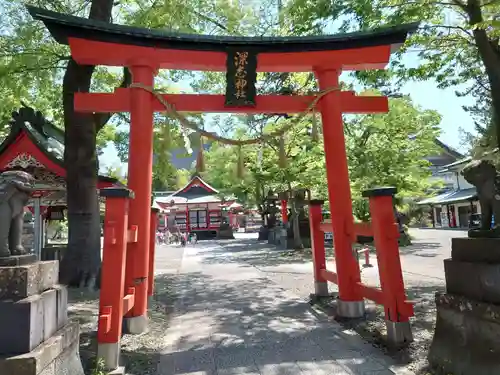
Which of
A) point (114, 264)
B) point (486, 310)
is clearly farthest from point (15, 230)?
point (486, 310)

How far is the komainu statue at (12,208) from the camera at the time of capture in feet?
10.1

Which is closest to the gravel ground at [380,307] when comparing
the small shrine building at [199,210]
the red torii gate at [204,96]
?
the red torii gate at [204,96]

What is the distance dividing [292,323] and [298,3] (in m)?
5.39

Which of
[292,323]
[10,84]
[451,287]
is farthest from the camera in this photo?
[10,84]

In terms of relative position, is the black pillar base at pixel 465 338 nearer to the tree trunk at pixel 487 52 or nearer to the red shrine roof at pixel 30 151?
the tree trunk at pixel 487 52

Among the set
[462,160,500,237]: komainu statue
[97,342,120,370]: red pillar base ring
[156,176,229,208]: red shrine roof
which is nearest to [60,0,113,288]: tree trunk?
[97,342,120,370]: red pillar base ring

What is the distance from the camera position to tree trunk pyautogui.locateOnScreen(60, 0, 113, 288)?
29.0 ft

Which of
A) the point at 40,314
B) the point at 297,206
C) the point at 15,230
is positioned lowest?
the point at 40,314

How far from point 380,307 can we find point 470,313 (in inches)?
135

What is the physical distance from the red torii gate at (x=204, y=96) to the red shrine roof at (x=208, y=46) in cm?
1

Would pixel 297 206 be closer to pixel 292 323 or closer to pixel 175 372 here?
pixel 292 323

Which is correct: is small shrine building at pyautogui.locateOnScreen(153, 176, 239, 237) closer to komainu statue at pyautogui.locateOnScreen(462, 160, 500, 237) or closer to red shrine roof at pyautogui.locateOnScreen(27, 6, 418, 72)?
red shrine roof at pyautogui.locateOnScreen(27, 6, 418, 72)

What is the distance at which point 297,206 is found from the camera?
19.0 m

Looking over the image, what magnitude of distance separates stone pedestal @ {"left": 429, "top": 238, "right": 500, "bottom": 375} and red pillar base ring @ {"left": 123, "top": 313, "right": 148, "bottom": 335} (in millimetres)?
3760
